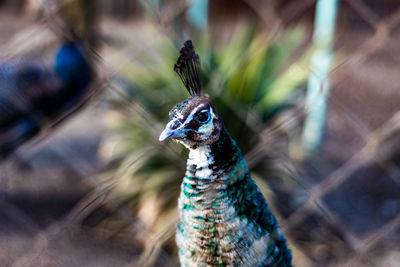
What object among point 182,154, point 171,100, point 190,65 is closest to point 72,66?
point 171,100

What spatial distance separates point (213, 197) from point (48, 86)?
0.95 metres

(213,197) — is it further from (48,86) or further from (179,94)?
(48,86)

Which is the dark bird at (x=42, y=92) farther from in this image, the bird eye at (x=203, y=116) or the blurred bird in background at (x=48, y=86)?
the bird eye at (x=203, y=116)

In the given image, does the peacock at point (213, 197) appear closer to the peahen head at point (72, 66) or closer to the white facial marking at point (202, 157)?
the white facial marking at point (202, 157)

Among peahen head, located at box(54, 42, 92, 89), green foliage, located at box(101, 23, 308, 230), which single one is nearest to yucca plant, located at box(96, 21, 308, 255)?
green foliage, located at box(101, 23, 308, 230)

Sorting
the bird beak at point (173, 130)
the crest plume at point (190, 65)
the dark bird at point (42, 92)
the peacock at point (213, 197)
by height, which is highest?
the dark bird at point (42, 92)

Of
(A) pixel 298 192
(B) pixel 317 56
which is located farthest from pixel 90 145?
(B) pixel 317 56

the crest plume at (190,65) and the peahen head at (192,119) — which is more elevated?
the crest plume at (190,65)

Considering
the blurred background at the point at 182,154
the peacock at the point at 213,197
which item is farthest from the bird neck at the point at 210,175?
the blurred background at the point at 182,154

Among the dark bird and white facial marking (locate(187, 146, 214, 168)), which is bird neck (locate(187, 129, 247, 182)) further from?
the dark bird

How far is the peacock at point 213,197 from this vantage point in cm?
59

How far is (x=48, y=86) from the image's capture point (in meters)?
1.35

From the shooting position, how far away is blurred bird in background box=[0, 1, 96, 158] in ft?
4.25

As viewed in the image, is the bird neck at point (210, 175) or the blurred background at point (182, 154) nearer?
the bird neck at point (210, 175)
